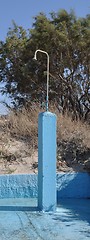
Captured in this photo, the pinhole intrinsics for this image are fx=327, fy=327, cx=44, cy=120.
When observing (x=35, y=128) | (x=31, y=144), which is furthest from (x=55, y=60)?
(x=31, y=144)

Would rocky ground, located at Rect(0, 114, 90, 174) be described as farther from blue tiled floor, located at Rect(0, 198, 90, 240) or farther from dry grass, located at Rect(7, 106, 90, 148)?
blue tiled floor, located at Rect(0, 198, 90, 240)

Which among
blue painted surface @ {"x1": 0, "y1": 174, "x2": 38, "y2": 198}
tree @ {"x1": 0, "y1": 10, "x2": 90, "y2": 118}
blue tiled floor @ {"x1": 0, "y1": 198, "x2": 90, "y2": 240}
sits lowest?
blue tiled floor @ {"x1": 0, "y1": 198, "x2": 90, "y2": 240}

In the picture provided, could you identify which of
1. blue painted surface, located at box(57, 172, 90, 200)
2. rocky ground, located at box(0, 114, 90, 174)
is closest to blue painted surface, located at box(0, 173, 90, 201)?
blue painted surface, located at box(57, 172, 90, 200)

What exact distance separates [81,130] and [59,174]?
7.21 feet

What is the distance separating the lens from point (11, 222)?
554cm

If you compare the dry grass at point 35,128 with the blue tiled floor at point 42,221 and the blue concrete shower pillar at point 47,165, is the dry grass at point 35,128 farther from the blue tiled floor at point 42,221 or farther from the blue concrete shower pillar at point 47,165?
the blue concrete shower pillar at point 47,165

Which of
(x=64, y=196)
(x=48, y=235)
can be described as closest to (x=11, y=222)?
(x=48, y=235)

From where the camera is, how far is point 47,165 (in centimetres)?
632

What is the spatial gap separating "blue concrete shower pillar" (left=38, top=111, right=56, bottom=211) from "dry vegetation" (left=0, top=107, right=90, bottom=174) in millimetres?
2321

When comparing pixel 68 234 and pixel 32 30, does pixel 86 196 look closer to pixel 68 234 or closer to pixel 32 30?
pixel 68 234

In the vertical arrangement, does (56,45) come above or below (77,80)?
above

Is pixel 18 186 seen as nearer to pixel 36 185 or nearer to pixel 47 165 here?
pixel 36 185

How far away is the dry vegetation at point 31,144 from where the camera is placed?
29.2 ft

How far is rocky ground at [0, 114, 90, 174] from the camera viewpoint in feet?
28.7
